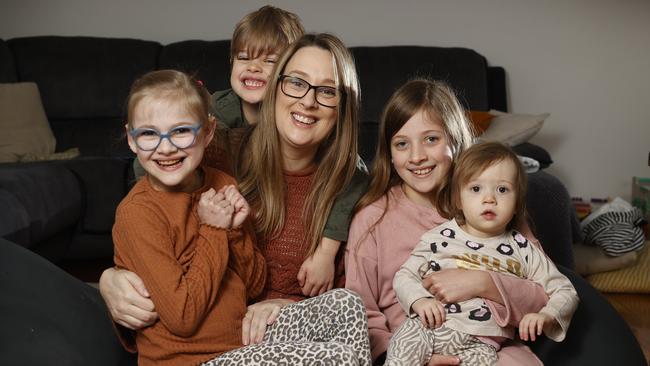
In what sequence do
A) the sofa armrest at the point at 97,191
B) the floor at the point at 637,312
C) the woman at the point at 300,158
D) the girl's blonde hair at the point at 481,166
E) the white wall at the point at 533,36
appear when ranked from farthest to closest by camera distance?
1. the white wall at the point at 533,36
2. the sofa armrest at the point at 97,191
3. the floor at the point at 637,312
4. the woman at the point at 300,158
5. the girl's blonde hair at the point at 481,166

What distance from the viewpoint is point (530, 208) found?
2.84 m

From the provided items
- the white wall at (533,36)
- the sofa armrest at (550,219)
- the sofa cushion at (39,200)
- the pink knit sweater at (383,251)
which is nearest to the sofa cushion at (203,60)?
the white wall at (533,36)

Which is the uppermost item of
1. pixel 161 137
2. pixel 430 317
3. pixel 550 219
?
pixel 161 137

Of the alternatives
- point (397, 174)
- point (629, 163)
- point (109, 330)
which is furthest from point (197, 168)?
point (629, 163)

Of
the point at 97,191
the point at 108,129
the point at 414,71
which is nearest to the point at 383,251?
the point at 97,191

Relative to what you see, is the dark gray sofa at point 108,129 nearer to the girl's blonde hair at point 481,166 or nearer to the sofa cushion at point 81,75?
the sofa cushion at point 81,75

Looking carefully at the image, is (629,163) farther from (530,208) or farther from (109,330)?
(109,330)

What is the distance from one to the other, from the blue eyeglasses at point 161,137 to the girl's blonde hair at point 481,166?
61 cm

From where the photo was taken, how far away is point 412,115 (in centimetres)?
181

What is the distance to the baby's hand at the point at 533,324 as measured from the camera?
4.98ft

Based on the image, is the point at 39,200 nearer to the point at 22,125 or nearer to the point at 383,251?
the point at 22,125

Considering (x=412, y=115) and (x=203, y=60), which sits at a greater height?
(x=412, y=115)

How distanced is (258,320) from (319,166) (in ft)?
1.59

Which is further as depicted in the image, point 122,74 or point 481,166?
point 122,74
